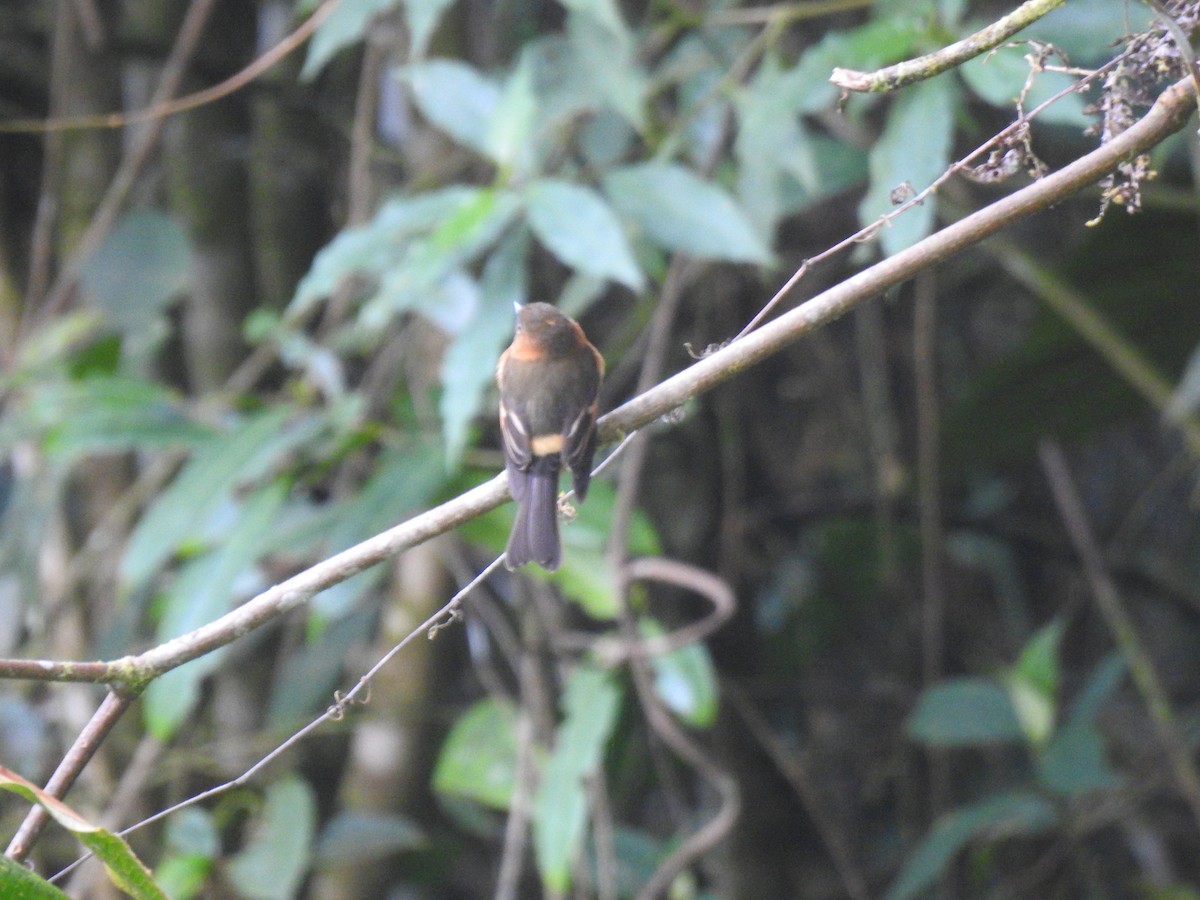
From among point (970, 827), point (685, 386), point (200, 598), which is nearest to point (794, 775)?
point (970, 827)

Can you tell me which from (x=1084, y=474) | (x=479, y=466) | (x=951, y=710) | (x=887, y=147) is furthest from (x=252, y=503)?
(x=1084, y=474)

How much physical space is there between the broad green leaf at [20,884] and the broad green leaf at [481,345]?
1480 millimetres

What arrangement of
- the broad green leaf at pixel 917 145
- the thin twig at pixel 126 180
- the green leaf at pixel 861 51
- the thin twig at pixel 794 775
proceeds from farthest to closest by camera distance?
the thin twig at pixel 794 775
the thin twig at pixel 126 180
the green leaf at pixel 861 51
the broad green leaf at pixel 917 145

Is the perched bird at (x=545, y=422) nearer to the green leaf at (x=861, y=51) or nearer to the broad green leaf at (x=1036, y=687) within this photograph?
the green leaf at (x=861, y=51)

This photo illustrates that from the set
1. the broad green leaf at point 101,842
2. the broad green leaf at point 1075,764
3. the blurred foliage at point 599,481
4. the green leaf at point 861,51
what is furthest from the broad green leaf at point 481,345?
the broad green leaf at point 1075,764

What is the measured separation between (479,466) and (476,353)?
0.64m

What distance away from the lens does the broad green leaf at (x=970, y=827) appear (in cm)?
374

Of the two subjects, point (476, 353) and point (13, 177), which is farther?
point (13, 177)

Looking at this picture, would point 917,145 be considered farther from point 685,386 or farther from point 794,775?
point 794,775

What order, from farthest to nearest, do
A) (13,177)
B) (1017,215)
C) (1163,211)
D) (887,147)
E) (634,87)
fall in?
(13,177) < (1163,211) < (634,87) < (887,147) < (1017,215)

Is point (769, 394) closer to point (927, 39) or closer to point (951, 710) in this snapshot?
point (951, 710)

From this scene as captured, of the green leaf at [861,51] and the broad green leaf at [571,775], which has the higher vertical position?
the green leaf at [861,51]

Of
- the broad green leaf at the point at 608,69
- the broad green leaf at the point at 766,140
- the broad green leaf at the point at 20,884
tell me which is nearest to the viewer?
the broad green leaf at the point at 20,884

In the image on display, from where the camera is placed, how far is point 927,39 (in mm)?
2656
